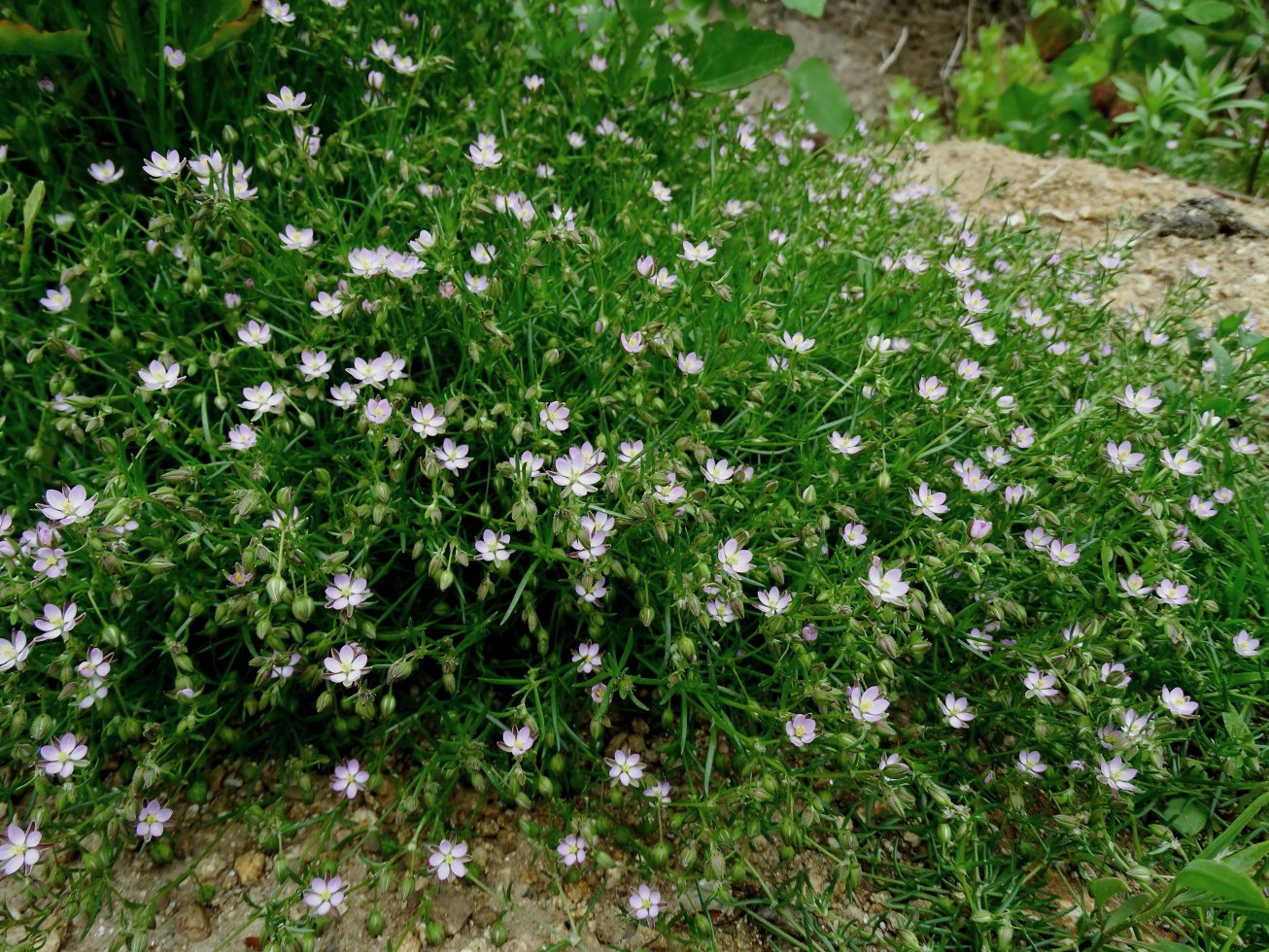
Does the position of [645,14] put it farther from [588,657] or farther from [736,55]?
[588,657]

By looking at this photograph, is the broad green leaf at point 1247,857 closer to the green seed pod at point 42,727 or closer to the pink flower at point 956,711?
the pink flower at point 956,711

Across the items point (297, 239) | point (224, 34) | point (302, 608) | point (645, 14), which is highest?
point (224, 34)

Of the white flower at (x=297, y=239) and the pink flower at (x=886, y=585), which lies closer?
the pink flower at (x=886, y=585)

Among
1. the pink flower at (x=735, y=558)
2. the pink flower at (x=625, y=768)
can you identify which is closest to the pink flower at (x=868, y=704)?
the pink flower at (x=735, y=558)

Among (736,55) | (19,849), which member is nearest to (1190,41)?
(736,55)

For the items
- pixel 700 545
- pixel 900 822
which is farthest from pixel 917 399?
pixel 900 822


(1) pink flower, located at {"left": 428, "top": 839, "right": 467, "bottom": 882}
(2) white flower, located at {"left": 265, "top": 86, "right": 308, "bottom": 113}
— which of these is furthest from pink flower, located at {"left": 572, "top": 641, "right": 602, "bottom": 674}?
(2) white flower, located at {"left": 265, "top": 86, "right": 308, "bottom": 113}

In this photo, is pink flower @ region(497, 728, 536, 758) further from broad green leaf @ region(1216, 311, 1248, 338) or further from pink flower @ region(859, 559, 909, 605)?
broad green leaf @ region(1216, 311, 1248, 338)
